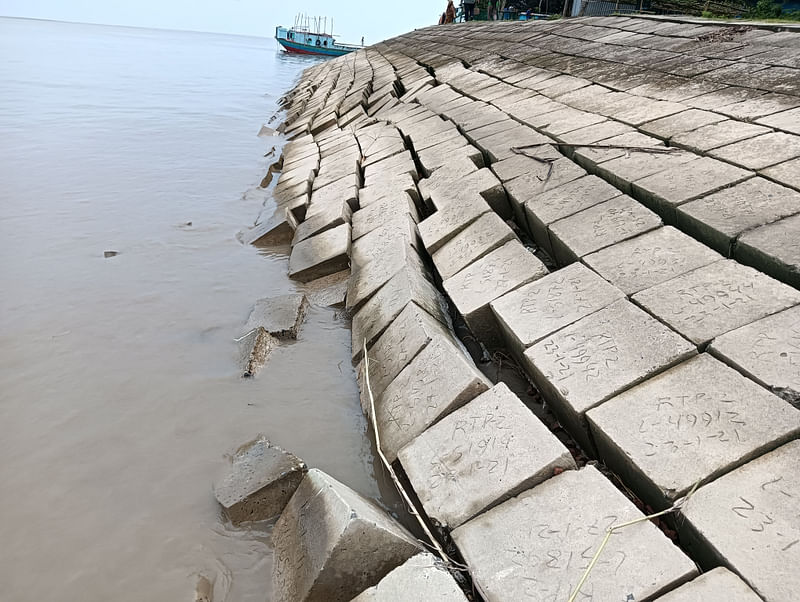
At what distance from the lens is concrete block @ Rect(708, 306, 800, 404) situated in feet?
6.00

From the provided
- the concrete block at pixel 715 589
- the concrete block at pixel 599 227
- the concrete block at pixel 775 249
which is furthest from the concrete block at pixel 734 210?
the concrete block at pixel 715 589

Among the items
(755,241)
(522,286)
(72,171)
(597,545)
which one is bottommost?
(72,171)

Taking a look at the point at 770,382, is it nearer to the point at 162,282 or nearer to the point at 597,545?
the point at 597,545

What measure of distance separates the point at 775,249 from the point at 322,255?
9.22 ft

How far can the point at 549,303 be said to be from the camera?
2.55 metres

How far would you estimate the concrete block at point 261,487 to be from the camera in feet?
7.10

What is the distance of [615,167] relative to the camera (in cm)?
357

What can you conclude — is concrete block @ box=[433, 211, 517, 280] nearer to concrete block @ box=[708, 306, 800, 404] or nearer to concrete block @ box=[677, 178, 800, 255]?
concrete block @ box=[677, 178, 800, 255]

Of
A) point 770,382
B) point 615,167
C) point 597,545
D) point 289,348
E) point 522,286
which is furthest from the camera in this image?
point 615,167

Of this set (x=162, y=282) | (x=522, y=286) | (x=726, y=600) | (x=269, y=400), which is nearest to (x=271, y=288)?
(x=162, y=282)

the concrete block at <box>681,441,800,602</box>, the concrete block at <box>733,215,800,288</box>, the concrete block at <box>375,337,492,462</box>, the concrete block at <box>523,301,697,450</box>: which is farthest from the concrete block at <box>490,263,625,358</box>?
the concrete block at <box>681,441,800,602</box>

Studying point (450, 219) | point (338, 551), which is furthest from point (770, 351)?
point (450, 219)

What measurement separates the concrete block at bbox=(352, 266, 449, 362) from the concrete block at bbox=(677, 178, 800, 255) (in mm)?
1316

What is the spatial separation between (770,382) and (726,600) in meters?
0.78
